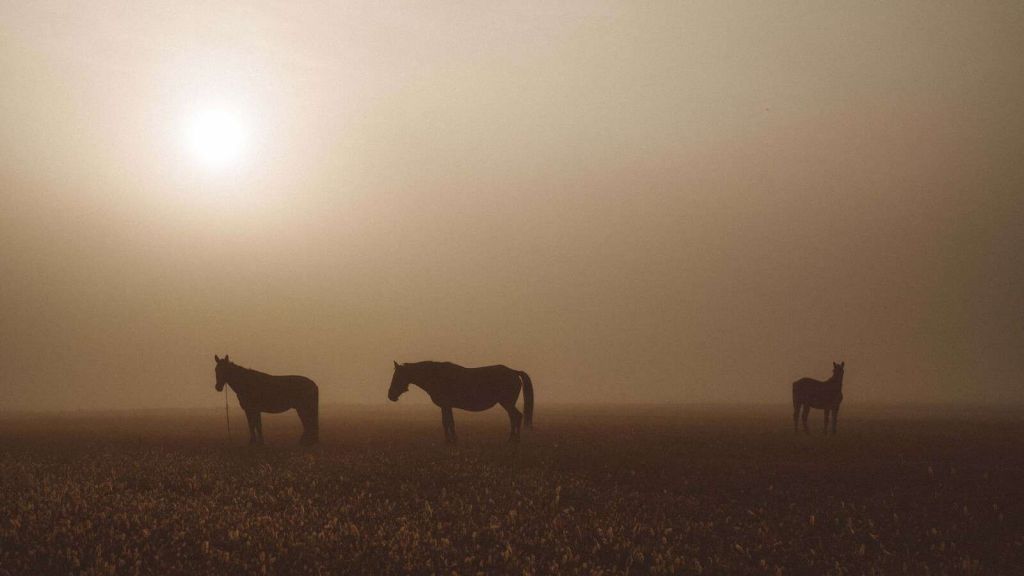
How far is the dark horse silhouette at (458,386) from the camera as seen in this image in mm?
23828

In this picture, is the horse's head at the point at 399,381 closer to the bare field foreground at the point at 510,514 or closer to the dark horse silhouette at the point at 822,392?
the bare field foreground at the point at 510,514

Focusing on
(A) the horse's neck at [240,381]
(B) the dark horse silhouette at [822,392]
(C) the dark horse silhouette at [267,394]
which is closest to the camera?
(C) the dark horse silhouette at [267,394]

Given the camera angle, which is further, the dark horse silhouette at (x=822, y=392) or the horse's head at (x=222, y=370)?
the dark horse silhouette at (x=822, y=392)

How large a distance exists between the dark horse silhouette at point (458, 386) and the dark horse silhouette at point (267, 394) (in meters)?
3.39

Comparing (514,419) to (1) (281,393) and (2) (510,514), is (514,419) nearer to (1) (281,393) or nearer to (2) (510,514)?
(1) (281,393)

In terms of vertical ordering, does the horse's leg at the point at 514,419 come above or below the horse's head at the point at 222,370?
below

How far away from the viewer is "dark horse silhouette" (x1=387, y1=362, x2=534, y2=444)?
2383cm

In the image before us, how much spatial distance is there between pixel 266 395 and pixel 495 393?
28.3 ft

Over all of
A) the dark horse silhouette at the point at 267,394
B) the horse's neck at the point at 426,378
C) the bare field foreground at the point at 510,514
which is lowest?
the bare field foreground at the point at 510,514

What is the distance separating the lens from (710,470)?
16.0 metres

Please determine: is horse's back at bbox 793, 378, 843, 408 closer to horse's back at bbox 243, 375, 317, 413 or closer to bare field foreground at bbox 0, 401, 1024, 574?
bare field foreground at bbox 0, 401, 1024, 574

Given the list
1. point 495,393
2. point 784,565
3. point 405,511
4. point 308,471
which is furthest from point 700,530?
point 495,393

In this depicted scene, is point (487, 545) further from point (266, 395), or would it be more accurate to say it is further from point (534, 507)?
point (266, 395)

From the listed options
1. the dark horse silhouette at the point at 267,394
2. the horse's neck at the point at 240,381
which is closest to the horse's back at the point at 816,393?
the dark horse silhouette at the point at 267,394
